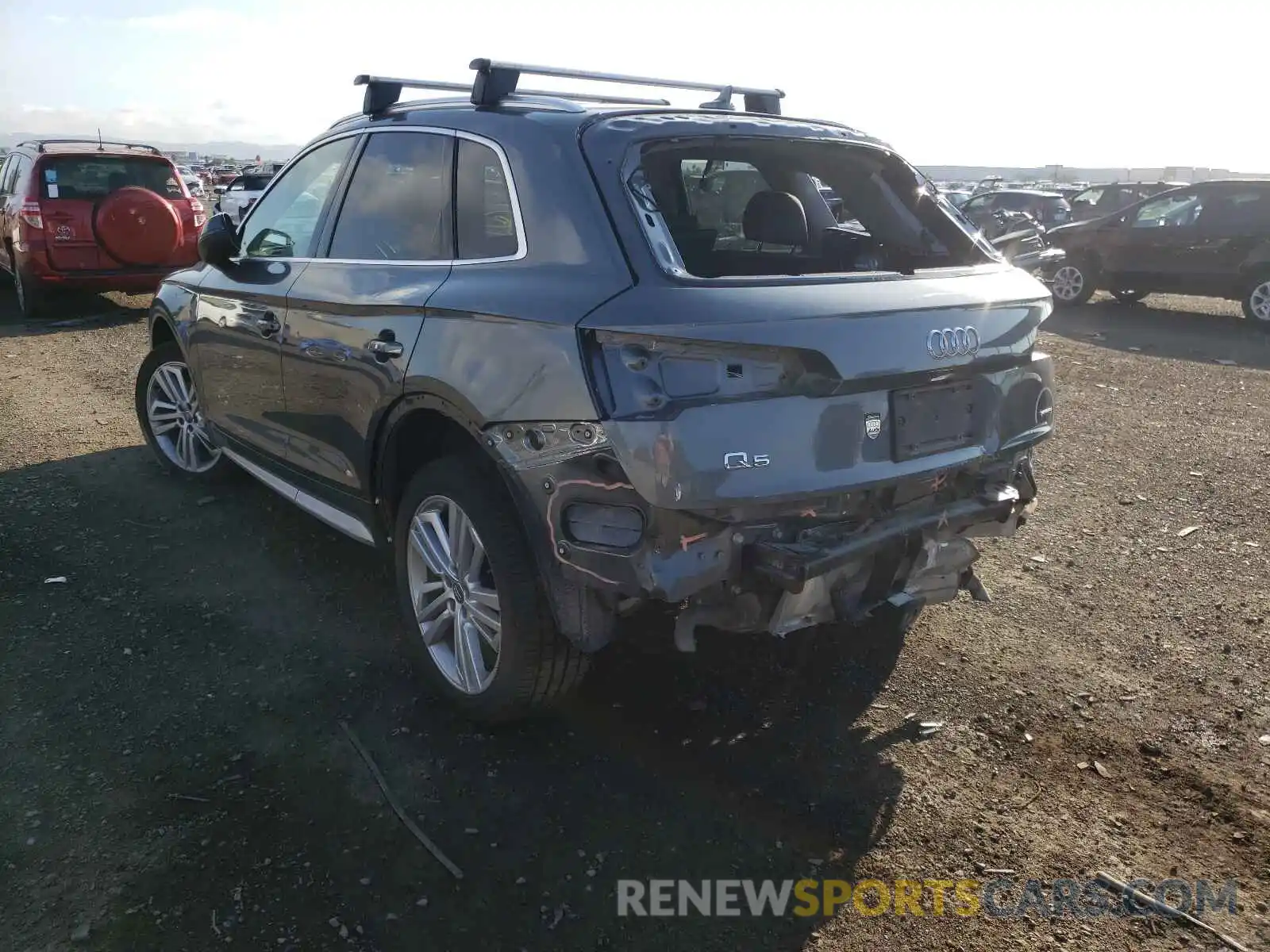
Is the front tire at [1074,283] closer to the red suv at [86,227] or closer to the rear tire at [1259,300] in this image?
the rear tire at [1259,300]

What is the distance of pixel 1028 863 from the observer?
9.02 ft

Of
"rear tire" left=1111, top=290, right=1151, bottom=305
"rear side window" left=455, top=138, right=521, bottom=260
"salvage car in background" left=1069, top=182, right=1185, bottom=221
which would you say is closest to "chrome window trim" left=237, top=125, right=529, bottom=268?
"rear side window" left=455, top=138, right=521, bottom=260

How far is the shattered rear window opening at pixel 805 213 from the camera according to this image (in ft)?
11.7

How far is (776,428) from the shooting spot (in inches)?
103

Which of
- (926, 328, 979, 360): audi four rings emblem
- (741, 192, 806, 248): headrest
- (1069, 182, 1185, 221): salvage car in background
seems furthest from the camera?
(1069, 182, 1185, 221): salvage car in background

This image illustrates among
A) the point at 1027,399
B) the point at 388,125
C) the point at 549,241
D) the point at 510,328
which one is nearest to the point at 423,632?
the point at 510,328

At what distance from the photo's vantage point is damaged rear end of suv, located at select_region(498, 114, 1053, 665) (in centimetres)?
258

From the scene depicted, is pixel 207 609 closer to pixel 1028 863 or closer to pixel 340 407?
pixel 340 407

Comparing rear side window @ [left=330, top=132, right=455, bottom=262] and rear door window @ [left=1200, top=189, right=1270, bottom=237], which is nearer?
rear side window @ [left=330, top=132, right=455, bottom=262]

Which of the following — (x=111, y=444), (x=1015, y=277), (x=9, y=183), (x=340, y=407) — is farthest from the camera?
(x=9, y=183)

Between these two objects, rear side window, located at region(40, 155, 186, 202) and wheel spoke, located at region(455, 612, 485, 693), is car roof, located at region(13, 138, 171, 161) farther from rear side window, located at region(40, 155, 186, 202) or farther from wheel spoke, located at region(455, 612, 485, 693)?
wheel spoke, located at region(455, 612, 485, 693)

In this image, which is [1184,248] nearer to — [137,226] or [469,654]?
[137,226]

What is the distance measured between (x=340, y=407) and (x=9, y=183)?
10502mm

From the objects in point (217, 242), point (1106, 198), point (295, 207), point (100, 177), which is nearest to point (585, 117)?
point (295, 207)
